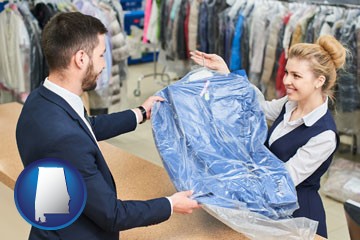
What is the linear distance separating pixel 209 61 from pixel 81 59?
0.86 meters

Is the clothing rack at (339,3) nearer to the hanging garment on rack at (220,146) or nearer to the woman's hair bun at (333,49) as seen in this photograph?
the woman's hair bun at (333,49)

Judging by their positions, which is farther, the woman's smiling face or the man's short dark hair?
the woman's smiling face

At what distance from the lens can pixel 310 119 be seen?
2.23 m

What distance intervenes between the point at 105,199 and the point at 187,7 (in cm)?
400

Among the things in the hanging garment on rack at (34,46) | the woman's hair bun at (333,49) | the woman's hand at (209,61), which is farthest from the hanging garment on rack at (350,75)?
the hanging garment on rack at (34,46)

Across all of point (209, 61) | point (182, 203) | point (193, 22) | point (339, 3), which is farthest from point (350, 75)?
point (182, 203)

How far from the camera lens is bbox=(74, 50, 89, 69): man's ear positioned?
1.63 meters

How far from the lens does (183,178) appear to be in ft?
6.11

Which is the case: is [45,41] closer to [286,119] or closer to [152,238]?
[152,238]

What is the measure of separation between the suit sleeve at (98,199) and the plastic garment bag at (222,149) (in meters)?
0.24

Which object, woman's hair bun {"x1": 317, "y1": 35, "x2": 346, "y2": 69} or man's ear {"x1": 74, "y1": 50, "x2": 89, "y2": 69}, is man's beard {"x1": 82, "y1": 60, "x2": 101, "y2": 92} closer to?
man's ear {"x1": 74, "y1": 50, "x2": 89, "y2": 69}

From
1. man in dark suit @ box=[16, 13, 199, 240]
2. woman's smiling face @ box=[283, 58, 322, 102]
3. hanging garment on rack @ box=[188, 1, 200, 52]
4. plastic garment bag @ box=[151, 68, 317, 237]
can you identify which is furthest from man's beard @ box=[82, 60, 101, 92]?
hanging garment on rack @ box=[188, 1, 200, 52]

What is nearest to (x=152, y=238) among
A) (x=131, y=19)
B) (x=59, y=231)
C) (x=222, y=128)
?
(x=59, y=231)

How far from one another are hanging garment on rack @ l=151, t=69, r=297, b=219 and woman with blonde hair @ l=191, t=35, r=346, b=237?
0.20m
